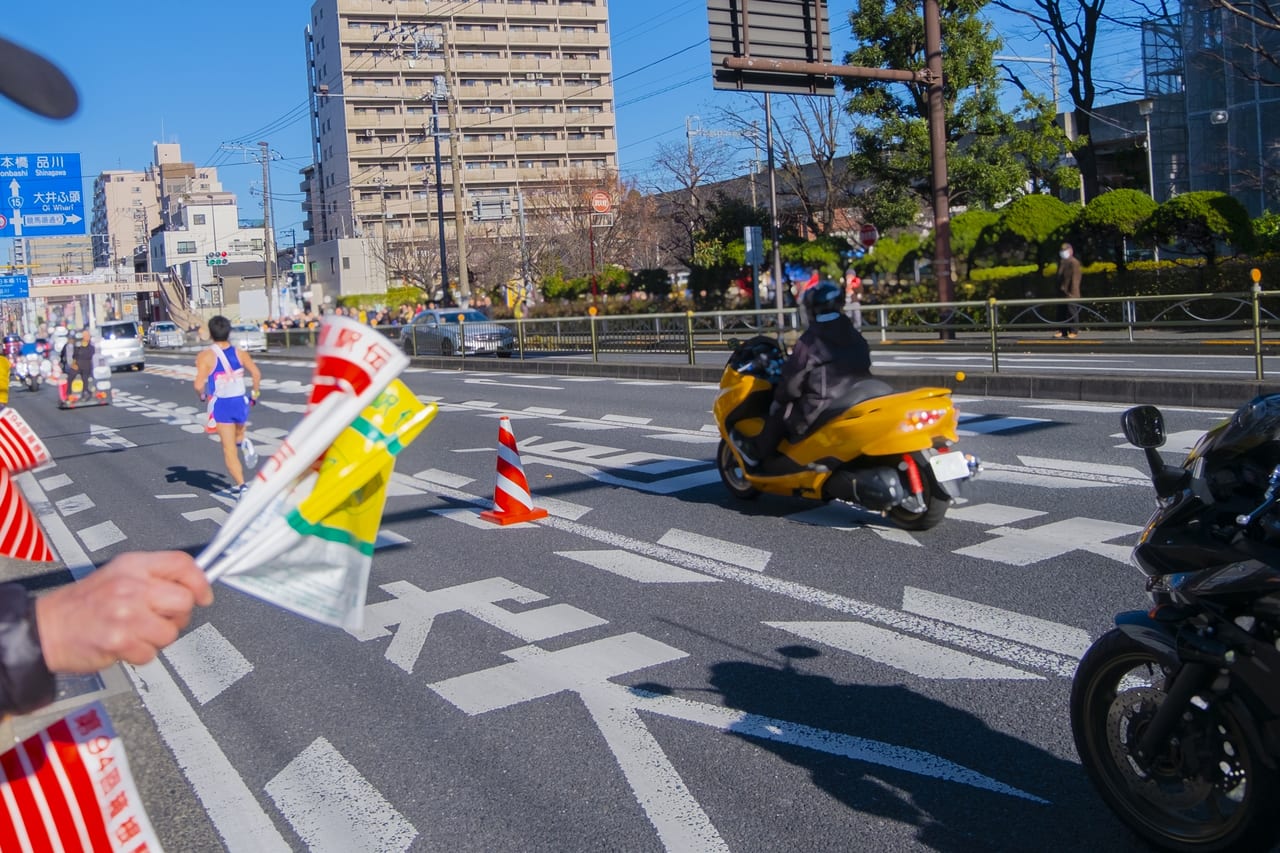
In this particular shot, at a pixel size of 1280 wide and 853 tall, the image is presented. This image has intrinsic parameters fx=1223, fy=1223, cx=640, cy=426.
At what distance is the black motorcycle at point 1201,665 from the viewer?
2.99m

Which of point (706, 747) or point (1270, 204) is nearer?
point (706, 747)

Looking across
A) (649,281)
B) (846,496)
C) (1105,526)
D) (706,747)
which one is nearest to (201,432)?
(846,496)

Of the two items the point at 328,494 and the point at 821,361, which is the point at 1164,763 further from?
the point at 821,361

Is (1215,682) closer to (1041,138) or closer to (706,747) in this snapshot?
(706,747)

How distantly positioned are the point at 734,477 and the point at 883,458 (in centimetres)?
167

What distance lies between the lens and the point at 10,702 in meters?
1.64

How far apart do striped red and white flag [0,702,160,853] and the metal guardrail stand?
292 inches

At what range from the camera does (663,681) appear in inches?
206

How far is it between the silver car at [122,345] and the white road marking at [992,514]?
130 ft

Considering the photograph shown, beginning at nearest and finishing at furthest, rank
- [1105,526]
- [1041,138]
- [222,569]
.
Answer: [222,569], [1105,526], [1041,138]

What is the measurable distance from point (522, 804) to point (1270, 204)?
3542 cm

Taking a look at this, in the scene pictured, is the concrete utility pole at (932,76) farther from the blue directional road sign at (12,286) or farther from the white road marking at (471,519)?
the blue directional road sign at (12,286)

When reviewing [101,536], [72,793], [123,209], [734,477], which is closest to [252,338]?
[101,536]

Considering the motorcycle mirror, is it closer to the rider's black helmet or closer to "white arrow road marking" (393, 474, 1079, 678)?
"white arrow road marking" (393, 474, 1079, 678)
